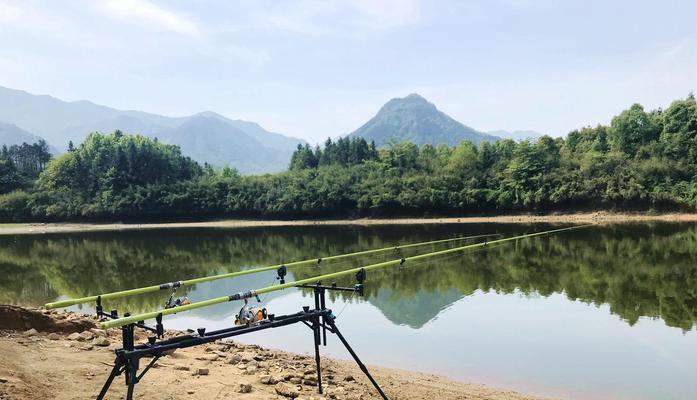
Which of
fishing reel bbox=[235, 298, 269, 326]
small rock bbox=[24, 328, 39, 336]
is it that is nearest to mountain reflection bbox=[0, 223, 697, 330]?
small rock bbox=[24, 328, 39, 336]

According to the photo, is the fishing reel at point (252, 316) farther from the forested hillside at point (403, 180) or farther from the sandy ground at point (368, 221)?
the forested hillside at point (403, 180)

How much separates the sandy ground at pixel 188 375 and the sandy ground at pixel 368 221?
1838 inches

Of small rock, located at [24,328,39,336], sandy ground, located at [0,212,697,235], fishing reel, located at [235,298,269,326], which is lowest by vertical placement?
sandy ground, located at [0,212,697,235]

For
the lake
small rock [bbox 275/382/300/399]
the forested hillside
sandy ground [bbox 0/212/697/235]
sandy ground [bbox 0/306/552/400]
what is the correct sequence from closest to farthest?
sandy ground [bbox 0/306/552/400] < small rock [bbox 275/382/300/399] < the lake < sandy ground [bbox 0/212/697/235] < the forested hillside

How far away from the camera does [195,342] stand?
A: 19.2 ft

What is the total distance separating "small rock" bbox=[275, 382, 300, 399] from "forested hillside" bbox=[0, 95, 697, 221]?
54.1 m

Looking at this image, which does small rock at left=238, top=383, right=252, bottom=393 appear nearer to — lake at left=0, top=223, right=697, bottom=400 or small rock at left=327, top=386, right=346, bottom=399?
small rock at left=327, top=386, right=346, bottom=399

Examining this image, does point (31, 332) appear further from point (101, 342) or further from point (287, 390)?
point (287, 390)

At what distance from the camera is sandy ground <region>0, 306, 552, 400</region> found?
281 inches

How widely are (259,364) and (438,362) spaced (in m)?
3.75

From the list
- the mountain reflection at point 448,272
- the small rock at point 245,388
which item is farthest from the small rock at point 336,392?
the mountain reflection at point 448,272

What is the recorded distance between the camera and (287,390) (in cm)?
768

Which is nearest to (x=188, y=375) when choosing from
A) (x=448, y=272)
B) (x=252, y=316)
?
(x=252, y=316)

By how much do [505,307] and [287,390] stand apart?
970cm
